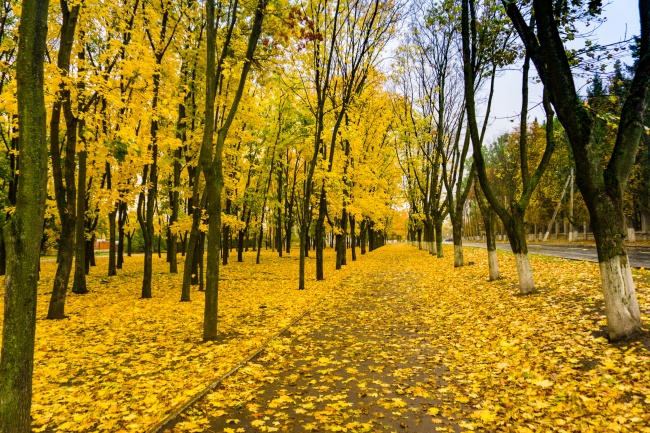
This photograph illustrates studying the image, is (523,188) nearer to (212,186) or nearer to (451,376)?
(451,376)

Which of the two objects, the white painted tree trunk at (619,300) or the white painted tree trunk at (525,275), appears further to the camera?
the white painted tree trunk at (525,275)

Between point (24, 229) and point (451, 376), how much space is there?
17.8 feet

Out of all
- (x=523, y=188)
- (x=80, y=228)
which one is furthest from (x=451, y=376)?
(x=80, y=228)

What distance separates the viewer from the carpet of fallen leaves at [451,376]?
12.8 ft

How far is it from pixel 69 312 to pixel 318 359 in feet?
26.5

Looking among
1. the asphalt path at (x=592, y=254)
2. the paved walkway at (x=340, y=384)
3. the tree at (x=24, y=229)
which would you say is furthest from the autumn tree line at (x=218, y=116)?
the asphalt path at (x=592, y=254)

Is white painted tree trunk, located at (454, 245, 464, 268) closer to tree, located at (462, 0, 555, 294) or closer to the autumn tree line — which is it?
the autumn tree line

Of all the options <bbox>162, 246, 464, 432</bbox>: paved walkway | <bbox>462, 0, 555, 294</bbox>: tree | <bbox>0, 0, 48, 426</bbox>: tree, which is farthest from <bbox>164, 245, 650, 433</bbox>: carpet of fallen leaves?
<bbox>0, 0, 48, 426</bbox>: tree

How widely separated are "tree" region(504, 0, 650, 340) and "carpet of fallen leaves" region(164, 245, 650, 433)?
1.85ft

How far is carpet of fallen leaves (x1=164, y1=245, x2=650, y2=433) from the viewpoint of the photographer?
390cm

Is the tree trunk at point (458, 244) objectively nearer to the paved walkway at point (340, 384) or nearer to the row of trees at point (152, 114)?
the row of trees at point (152, 114)

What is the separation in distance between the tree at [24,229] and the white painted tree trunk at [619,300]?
23.8 feet

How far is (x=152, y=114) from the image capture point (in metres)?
11.1

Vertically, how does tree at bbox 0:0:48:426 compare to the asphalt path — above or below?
above
